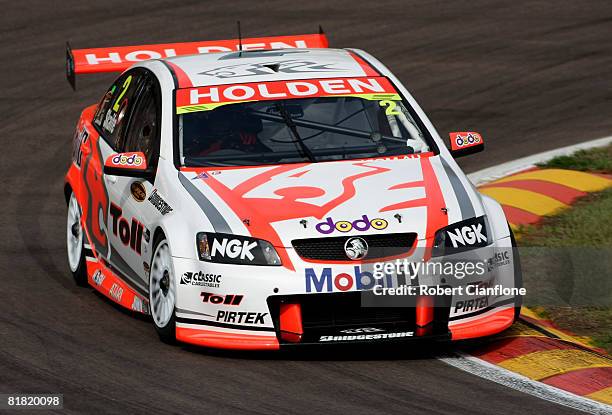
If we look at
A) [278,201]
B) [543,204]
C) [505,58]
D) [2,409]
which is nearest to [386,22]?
[505,58]

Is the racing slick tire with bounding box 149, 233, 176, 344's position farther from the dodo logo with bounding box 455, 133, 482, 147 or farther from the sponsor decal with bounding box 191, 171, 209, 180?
the dodo logo with bounding box 455, 133, 482, 147

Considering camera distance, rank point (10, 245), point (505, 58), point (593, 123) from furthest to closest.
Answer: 1. point (505, 58)
2. point (593, 123)
3. point (10, 245)

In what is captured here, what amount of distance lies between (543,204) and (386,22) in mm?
8007

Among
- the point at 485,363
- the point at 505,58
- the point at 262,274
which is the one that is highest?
the point at 505,58

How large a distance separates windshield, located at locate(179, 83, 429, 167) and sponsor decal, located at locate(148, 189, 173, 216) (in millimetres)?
304

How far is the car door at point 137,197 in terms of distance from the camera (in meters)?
8.12

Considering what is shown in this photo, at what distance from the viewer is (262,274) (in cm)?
719

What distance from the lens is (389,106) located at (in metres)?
8.80

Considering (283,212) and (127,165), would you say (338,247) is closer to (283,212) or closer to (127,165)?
(283,212)

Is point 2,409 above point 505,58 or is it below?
below

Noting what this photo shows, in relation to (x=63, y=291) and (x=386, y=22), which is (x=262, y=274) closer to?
(x=63, y=291)

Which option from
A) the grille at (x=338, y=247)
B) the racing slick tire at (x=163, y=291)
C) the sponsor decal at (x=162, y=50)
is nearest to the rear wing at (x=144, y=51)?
the sponsor decal at (x=162, y=50)

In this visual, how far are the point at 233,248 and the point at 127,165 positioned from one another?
1173 mm

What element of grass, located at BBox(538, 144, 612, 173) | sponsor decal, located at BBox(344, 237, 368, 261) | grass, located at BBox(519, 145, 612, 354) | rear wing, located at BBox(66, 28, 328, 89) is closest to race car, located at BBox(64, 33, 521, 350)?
sponsor decal, located at BBox(344, 237, 368, 261)
